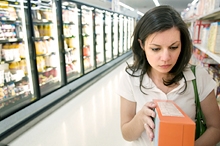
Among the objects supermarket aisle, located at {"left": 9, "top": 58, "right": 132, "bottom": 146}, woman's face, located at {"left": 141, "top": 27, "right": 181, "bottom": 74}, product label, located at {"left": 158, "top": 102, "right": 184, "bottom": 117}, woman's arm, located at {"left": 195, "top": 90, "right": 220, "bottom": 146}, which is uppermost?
woman's face, located at {"left": 141, "top": 27, "right": 181, "bottom": 74}

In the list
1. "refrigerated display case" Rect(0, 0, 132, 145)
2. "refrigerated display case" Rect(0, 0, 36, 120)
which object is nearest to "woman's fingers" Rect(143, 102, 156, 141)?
"refrigerated display case" Rect(0, 0, 132, 145)

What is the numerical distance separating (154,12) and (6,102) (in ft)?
9.53

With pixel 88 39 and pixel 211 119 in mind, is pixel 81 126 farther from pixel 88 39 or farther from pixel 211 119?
pixel 88 39

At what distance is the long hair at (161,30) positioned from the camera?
2.77ft

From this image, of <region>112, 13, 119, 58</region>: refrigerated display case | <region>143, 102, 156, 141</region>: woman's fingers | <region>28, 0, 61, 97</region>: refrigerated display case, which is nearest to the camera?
<region>143, 102, 156, 141</region>: woman's fingers

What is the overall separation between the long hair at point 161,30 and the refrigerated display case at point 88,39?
14.3 ft

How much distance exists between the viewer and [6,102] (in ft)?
9.63

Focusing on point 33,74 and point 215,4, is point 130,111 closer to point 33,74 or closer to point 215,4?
point 215,4

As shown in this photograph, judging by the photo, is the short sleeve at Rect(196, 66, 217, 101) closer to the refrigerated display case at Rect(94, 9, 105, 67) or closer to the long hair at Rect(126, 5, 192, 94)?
the long hair at Rect(126, 5, 192, 94)

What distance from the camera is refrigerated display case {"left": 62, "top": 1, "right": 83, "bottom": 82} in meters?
4.33

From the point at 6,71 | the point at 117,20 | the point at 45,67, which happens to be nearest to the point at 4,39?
the point at 6,71

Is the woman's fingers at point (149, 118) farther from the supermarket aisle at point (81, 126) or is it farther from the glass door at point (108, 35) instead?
the glass door at point (108, 35)

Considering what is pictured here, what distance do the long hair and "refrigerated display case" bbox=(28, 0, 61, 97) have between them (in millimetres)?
2684

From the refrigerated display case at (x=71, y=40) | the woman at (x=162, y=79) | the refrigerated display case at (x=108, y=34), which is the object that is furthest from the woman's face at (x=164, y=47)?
the refrigerated display case at (x=108, y=34)
